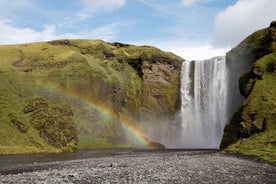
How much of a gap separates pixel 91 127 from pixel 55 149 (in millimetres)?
30251

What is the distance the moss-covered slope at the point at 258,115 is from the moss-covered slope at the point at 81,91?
38397mm

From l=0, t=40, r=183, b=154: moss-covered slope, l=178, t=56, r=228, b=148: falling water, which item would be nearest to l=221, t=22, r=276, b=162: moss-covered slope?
l=178, t=56, r=228, b=148: falling water

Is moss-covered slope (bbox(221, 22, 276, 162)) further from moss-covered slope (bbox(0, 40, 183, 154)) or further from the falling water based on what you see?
moss-covered slope (bbox(0, 40, 183, 154))

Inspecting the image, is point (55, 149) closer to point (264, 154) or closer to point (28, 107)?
point (28, 107)

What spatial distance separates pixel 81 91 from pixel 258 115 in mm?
67886

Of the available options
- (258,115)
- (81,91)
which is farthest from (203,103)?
(258,115)

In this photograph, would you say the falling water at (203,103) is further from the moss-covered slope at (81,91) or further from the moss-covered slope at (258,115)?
the moss-covered slope at (258,115)

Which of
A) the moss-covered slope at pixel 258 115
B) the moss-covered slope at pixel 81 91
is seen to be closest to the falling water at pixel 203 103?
the moss-covered slope at pixel 81 91

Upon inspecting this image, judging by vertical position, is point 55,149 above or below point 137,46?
below

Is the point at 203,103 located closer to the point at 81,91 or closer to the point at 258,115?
the point at 81,91

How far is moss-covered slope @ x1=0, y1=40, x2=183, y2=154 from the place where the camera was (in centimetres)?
8119

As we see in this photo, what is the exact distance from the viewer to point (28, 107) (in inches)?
3450

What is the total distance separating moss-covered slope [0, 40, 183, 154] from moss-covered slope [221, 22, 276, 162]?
3840cm

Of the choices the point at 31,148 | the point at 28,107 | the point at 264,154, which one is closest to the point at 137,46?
the point at 28,107
